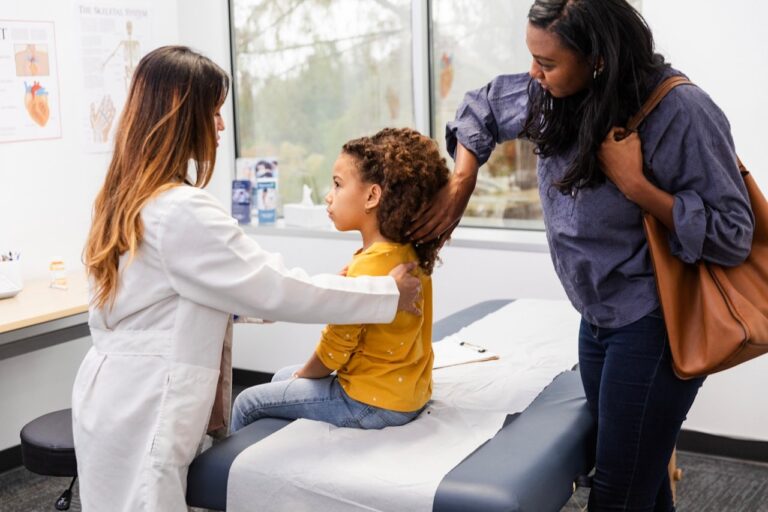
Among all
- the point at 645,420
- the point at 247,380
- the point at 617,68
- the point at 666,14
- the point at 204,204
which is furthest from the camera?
the point at 247,380

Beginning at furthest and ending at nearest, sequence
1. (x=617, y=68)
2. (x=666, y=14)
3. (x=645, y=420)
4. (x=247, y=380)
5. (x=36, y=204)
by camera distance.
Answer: (x=247, y=380)
(x=36, y=204)
(x=666, y=14)
(x=645, y=420)
(x=617, y=68)

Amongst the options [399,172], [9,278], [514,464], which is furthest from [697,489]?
[9,278]

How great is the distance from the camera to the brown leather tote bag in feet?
4.84

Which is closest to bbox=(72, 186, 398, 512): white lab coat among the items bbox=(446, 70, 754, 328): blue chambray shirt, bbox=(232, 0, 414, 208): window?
bbox=(446, 70, 754, 328): blue chambray shirt

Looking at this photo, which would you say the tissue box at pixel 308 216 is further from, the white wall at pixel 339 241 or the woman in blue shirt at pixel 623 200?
the woman in blue shirt at pixel 623 200

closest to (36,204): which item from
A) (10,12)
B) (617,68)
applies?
(10,12)

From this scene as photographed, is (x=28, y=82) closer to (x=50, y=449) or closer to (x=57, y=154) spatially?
(x=57, y=154)

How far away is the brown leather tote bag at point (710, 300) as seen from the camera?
1476 mm

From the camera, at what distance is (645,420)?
5.12 ft

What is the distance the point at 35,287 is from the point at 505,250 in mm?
1693

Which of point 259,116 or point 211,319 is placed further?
point 259,116

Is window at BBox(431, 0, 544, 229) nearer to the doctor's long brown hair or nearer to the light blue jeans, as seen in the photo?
the light blue jeans

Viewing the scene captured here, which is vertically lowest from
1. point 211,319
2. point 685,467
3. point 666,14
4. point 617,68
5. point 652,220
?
point 685,467

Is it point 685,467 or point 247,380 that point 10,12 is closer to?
point 247,380
